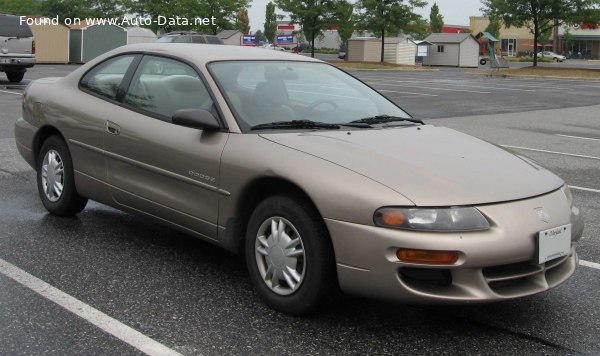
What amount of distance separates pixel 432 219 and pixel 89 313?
1800mm

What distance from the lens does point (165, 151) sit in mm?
4367

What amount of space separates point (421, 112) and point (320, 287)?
13323mm

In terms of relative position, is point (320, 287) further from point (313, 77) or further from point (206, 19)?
point (206, 19)

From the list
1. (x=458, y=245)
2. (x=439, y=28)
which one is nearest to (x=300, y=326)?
(x=458, y=245)

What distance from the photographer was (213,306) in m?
3.86

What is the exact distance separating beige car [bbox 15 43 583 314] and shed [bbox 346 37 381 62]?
1970 inches

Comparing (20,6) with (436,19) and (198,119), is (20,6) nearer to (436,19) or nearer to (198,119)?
(436,19)

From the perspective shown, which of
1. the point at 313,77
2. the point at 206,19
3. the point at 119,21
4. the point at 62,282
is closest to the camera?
the point at 62,282

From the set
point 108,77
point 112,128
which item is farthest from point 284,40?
point 112,128

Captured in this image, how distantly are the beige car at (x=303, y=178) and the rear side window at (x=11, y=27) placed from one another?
630 inches

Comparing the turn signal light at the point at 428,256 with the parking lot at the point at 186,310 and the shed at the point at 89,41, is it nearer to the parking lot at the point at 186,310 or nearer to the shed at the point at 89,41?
the parking lot at the point at 186,310

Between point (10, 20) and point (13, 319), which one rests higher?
point (10, 20)

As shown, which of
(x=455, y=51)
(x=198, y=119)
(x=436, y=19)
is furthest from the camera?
(x=436, y=19)

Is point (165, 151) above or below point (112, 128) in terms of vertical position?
below
